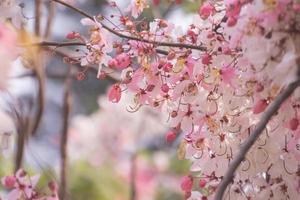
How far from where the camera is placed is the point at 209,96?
48.6 inches

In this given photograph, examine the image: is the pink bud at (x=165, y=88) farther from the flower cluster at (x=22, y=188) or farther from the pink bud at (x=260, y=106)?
the flower cluster at (x=22, y=188)

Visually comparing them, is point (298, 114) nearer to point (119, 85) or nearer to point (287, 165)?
point (287, 165)

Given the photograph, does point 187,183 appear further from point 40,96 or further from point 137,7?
point 40,96

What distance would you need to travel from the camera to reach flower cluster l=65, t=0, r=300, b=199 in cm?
117

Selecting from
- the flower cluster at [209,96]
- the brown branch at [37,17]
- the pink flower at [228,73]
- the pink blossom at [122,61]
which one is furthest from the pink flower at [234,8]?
the brown branch at [37,17]

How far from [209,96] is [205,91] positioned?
0.4 inches

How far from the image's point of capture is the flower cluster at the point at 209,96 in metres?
1.17

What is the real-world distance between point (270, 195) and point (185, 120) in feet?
0.58

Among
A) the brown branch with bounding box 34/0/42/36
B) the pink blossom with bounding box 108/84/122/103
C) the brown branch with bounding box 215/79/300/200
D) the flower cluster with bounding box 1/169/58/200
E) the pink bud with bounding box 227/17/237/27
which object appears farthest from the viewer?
the brown branch with bounding box 34/0/42/36

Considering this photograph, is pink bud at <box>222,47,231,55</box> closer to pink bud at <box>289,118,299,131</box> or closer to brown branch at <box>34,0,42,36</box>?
pink bud at <box>289,118,299,131</box>

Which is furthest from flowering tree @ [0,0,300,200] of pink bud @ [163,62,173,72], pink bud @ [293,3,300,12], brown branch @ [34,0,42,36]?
brown branch @ [34,0,42,36]

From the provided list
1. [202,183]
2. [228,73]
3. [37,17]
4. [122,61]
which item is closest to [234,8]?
[228,73]

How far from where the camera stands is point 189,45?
1229 millimetres

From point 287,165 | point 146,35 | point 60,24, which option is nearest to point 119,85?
point 146,35
